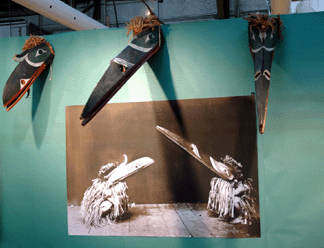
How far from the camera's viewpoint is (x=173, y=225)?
1.95 meters

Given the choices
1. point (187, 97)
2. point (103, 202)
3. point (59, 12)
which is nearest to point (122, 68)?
point (187, 97)

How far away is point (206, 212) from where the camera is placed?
1.92 m

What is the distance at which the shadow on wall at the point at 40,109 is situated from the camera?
7.10 feet

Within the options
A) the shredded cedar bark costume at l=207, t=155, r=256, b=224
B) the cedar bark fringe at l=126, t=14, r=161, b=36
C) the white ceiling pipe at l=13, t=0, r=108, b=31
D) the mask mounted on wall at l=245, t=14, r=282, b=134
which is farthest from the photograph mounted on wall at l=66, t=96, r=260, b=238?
the white ceiling pipe at l=13, t=0, r=108, b=31

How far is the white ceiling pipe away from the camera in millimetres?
2476

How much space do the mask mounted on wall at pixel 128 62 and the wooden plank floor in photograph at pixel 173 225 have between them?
2.95 ft

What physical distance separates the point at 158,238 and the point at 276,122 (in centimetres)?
128

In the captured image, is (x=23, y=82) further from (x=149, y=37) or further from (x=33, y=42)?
(x=149, y=37)

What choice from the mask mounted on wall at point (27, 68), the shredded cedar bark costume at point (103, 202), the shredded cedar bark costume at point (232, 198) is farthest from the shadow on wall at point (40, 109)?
the shredded cedar bark costume at point (232, 198)

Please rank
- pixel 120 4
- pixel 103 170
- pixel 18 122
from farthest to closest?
1. pixel 120 4
2. pixel 18 122
3. pixel 103 170

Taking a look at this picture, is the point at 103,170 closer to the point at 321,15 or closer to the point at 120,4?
the point at 321,15

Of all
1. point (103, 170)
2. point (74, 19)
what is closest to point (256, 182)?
point (103, 170)

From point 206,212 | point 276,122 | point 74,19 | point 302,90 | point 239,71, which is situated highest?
point 74,19

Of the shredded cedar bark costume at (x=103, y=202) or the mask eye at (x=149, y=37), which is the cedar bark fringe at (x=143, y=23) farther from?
the shredded cedar bark costume at (x=103, y=202)
